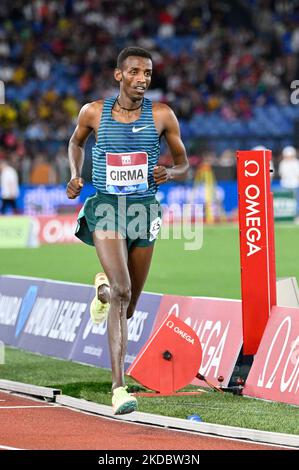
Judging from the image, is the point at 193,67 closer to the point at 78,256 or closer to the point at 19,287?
the point at 78,256

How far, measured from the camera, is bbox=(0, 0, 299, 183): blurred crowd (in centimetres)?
3622

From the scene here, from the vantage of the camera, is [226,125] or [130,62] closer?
[130,62]

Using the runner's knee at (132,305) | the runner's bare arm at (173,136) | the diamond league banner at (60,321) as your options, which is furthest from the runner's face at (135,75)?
the diamond league banner at (60,321)

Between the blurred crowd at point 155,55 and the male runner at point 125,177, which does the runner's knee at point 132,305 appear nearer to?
the male runner at point 125,177

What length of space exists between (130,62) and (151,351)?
7.24ft

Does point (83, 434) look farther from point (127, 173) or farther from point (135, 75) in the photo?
point (135, 75)

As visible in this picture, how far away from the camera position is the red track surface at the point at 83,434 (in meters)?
7.26

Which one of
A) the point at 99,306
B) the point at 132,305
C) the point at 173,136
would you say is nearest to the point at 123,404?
the point at 132,305

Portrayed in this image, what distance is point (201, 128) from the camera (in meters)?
36.8

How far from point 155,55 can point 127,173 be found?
31.1m

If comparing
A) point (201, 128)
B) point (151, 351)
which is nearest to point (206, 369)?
point (151, 351)

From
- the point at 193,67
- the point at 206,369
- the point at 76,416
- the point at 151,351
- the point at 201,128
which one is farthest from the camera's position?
the point at 193,67

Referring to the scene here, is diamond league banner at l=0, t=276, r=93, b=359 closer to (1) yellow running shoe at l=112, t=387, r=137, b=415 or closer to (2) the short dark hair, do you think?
(2) the short dark hair

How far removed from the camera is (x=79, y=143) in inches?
367
